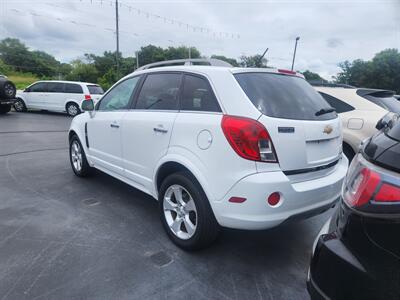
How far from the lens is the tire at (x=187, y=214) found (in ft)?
8.29

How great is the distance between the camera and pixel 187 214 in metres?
2.77

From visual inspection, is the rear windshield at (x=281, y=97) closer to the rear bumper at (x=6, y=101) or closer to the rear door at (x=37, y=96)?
the rear bumper at (x=6, y=101)

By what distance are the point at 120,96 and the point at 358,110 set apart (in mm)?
3630

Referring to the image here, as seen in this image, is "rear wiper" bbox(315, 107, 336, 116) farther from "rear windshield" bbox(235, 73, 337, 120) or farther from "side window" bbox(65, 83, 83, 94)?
"side window" bbox(65, 83, 83, 94)

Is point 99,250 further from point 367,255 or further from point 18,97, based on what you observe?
point 18,97

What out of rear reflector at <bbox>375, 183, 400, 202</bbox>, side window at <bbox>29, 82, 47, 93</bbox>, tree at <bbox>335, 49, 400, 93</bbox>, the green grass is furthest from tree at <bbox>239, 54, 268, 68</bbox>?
tree at <bbox>335, 49, 400, 93</bbox>

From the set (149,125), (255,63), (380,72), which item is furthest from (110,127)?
(380,72)

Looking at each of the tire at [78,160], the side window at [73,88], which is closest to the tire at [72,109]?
the side window at [73,88]

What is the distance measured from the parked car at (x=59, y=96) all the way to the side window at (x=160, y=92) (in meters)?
10.7

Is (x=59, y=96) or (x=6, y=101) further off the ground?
(x=59, y=96)

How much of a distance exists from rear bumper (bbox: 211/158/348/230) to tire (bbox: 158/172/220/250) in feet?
0.44

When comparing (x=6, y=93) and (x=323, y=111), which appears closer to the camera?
(x=323, y=111)

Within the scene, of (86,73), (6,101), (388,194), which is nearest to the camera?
(388,194)

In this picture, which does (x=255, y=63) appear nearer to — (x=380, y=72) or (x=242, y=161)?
→ (x=242, y=161)
